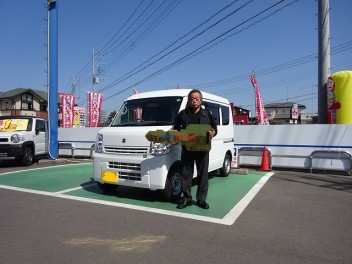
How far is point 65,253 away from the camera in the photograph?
3.30m

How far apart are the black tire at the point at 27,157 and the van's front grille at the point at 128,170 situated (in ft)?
23.7

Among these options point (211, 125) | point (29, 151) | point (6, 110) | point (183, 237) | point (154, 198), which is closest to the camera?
point (183, 237)

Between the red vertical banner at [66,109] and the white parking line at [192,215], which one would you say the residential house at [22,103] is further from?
the white parking line at [192,215]

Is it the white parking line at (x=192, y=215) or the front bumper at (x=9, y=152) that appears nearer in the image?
the white parking line at (x=192, y=215)

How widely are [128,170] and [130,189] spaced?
1334 mm

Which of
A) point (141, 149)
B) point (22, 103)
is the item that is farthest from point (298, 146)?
point (22, 103)

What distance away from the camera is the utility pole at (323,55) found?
11055mm

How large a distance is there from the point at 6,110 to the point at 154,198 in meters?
42.8

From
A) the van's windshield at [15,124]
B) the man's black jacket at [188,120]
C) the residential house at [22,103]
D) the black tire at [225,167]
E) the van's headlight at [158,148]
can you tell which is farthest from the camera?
the residential house at [22,103]

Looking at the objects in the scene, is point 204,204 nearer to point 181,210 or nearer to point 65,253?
point 181,210

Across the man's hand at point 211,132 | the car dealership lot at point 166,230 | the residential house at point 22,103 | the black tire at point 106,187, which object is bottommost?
the car dealership lot at point 166,230

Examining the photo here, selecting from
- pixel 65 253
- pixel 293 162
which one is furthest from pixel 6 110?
pixel 65 253

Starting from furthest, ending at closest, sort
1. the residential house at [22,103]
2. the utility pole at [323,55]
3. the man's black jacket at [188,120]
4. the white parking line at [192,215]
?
the residential house at [22,103]
the utility pole at [323,55]
the man's black jacket at [188,120]
the white parking line at [192,215]

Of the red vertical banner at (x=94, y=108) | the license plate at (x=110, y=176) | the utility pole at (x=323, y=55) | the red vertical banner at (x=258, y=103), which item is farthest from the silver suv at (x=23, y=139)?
the red vertical banner at (x=258, y=103)
